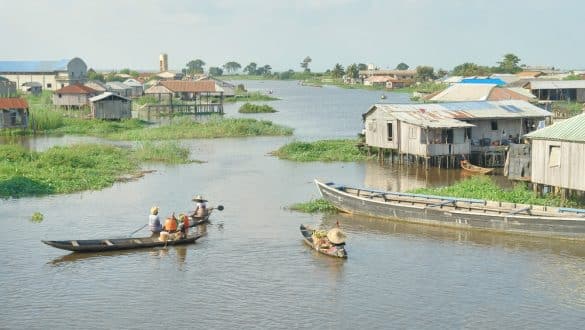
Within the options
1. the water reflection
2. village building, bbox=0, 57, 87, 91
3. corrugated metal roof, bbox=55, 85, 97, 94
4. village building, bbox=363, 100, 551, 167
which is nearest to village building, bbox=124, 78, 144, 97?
village building, bbox=0, 57, 87, 91

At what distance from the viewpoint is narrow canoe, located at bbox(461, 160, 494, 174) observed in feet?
Result: 123

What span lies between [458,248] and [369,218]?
4.77 metres

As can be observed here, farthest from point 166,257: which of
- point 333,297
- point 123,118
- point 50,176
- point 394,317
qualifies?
point 123,118

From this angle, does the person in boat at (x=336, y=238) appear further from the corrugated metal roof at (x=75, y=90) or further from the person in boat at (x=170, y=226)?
the corrugated metal roof at (x=75, y=90)

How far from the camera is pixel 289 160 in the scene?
44.0 meters

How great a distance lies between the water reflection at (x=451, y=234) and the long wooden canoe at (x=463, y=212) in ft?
0.58

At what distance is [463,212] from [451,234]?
2.70 feet

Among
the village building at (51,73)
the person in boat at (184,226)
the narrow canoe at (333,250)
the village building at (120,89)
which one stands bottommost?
the narrow canoe at (333,250)

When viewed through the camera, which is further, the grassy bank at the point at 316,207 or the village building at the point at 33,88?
the village building at the point at 33,88

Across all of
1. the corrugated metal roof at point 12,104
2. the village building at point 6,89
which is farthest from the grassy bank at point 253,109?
the corrugated metal roof at point 12,104

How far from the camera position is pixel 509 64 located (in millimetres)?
126688

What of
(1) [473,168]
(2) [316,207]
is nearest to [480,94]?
(1) [473,168]

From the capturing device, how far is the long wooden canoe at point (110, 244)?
74.8 feet

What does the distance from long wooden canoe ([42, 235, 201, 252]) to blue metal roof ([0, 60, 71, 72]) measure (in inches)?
3322
